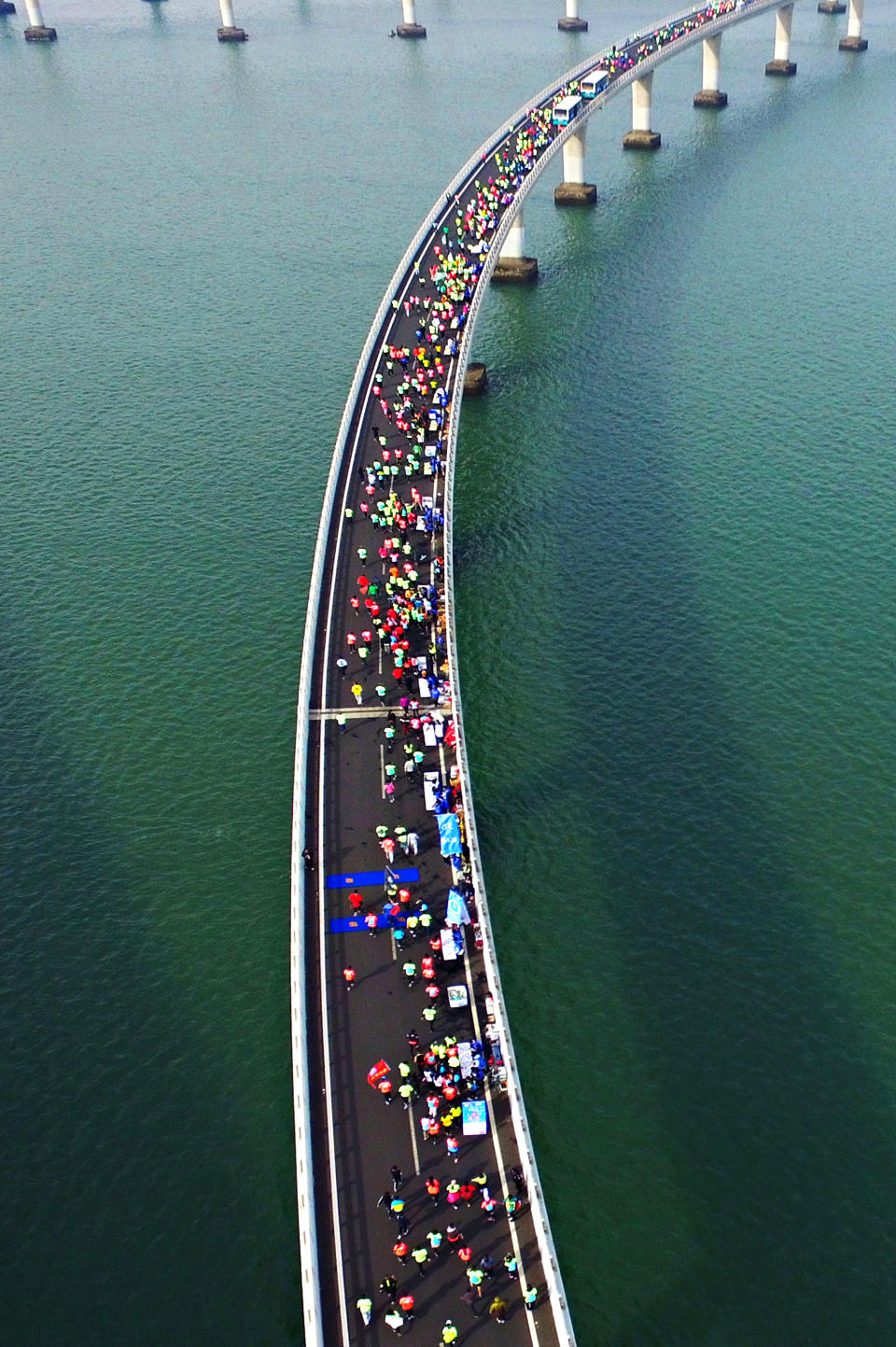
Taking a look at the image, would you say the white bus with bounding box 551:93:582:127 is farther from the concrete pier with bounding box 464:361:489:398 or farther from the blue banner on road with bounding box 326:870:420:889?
the blue banner on road with bounding box 326:870:420:889

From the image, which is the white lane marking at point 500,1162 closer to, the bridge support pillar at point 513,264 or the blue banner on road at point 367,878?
the blue banner on road at point 367,878

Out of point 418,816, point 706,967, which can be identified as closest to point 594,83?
point 418,816

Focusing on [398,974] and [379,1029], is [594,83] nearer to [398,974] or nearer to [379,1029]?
[398,974]

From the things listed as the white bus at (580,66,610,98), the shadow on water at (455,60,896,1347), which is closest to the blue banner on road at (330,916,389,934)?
the shadow on water at (455,60,896,1347)

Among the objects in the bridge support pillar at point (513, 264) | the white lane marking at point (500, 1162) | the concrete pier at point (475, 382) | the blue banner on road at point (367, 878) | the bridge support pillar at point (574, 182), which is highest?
the bridge support pillar at point (574, 182)

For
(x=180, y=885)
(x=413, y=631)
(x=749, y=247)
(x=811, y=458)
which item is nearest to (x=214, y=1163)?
(x=180, y=885)

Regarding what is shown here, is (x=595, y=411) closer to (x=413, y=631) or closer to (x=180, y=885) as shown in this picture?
(x=413, y=631)

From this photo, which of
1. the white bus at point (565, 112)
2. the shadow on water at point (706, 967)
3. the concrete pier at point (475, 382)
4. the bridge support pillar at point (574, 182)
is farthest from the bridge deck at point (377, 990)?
the bridge support pillar at point (574, 182)
